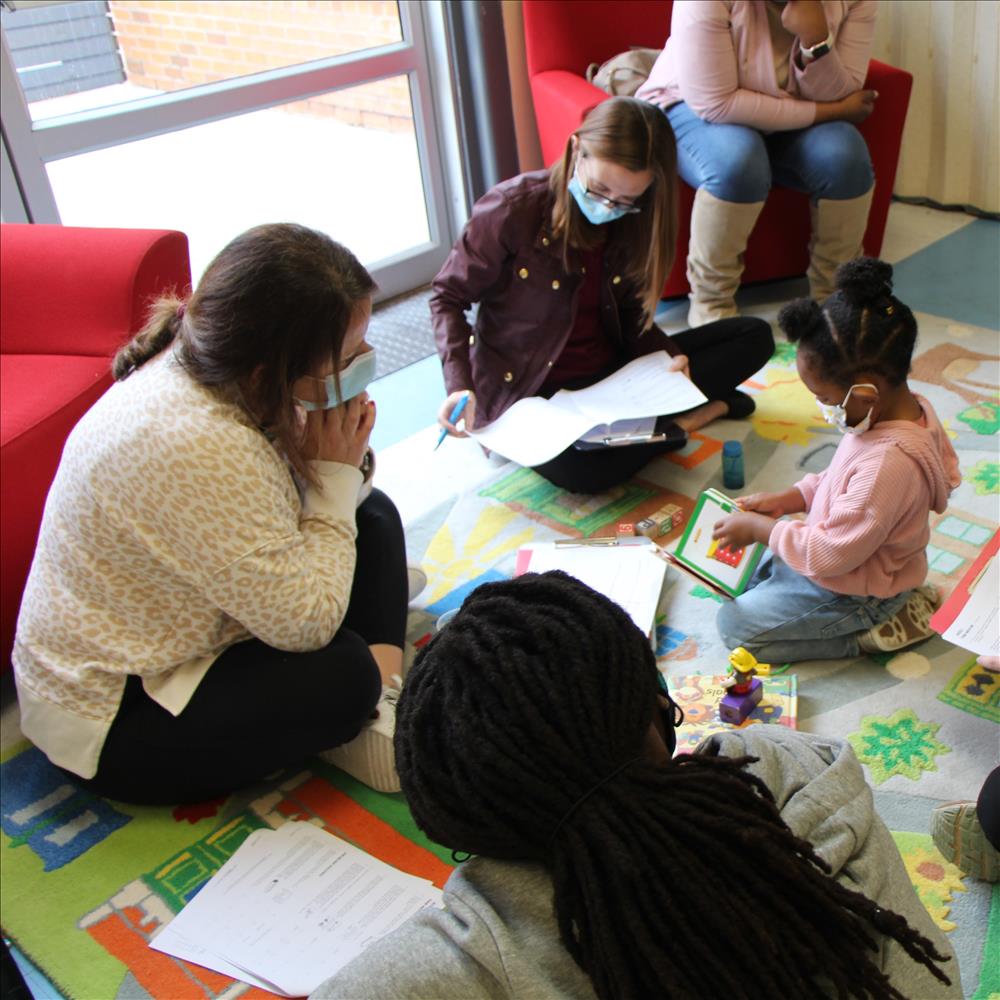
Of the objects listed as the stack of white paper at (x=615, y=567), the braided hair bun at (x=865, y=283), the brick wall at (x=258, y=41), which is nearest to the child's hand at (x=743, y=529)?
the stack of white paper at (x=615, y=567)

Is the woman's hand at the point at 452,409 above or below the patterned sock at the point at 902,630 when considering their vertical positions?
above

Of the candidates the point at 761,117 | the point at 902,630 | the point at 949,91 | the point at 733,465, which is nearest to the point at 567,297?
the point at 733,465

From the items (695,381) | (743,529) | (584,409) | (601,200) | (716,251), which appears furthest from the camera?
(716,251)

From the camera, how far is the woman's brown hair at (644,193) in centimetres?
195

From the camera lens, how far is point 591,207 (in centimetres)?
205

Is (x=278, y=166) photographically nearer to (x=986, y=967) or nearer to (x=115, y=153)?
(x=115, y=153)

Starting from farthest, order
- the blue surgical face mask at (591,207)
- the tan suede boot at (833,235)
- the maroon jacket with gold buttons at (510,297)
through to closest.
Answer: the tan suede boot at (833,235), the maroon jacket with gold buttons at (510,297), the blue surgical face mask at (591,207)

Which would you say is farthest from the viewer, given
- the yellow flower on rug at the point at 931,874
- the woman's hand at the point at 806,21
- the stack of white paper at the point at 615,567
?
the woman's hand at the point at 806,21

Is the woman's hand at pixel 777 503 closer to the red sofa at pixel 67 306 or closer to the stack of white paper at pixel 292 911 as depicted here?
the stack of white paper at pixel 292 911

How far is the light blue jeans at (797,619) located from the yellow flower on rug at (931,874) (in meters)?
0.36

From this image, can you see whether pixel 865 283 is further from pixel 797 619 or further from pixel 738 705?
pixel 738 705

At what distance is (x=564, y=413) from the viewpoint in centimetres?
213

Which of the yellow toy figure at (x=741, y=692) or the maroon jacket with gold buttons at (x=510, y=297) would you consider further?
the maroon jacket with gold buttons at (x=510, y=297)

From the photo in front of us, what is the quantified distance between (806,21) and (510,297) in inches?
40.5
